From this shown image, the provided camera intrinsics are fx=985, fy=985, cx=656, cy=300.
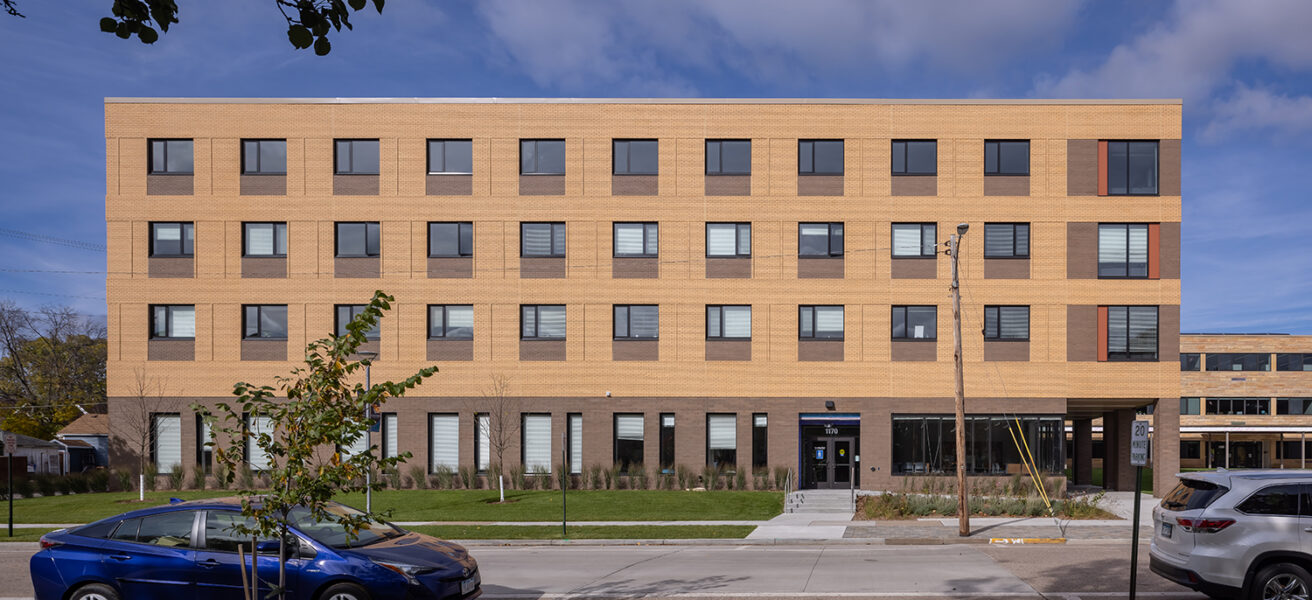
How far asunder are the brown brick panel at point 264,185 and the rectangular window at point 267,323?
4120 millimetres

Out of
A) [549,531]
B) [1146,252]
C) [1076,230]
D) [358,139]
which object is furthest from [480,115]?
[1146,252]

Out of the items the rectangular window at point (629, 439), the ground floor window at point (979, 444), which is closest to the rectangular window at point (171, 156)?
the rectangular window at point (629, 439)

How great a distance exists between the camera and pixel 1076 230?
3491 centimetres

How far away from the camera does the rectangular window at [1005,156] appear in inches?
1388

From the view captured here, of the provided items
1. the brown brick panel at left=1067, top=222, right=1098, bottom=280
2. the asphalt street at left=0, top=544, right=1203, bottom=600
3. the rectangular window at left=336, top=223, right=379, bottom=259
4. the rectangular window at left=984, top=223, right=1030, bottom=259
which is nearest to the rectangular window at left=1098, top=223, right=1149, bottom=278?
the brown brick panel at left=1067, top=222, right=1098, bottom=280

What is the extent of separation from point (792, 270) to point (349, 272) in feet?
52.5

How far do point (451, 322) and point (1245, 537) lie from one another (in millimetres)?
28263

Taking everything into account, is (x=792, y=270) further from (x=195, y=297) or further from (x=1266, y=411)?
(x=1266, y=411)

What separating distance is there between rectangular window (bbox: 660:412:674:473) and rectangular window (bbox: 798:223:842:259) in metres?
7.62

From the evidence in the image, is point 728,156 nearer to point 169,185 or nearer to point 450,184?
point 450,184

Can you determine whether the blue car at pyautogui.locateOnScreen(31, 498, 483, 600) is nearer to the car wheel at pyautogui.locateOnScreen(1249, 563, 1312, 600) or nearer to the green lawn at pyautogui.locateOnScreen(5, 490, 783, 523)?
the car wheel at pyautogui.locateOnScreen(1249, 563, 1312, 600)

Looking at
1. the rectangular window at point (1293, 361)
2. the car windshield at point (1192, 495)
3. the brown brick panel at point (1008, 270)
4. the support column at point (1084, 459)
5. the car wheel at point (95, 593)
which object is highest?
the brown brick panel at point (1008, 270)

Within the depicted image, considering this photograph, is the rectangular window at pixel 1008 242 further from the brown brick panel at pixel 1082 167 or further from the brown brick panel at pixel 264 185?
the brown brick panel at pixel 264 185

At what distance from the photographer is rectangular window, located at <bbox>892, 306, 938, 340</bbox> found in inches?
1382
